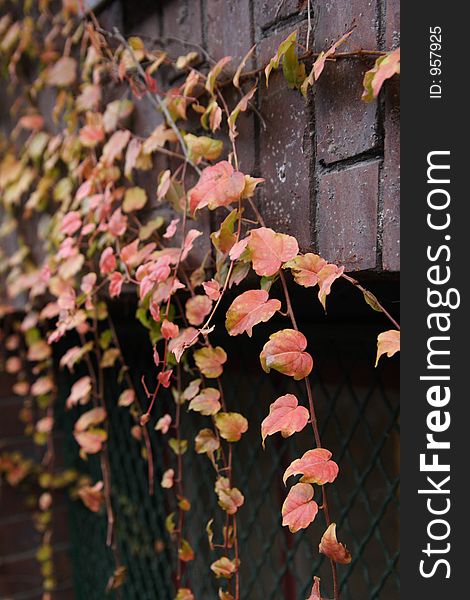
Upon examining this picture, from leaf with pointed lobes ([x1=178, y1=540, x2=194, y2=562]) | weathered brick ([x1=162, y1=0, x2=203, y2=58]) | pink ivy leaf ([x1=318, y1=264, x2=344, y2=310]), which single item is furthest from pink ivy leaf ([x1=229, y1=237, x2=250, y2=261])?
leaf with pointed lobes ([x1=178, y1=540, x2=194, y2=562])

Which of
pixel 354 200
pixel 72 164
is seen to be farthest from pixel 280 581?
pixel 72 164

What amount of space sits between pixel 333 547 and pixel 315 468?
0.41 ft

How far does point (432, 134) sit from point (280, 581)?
127 cm

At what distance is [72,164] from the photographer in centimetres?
188

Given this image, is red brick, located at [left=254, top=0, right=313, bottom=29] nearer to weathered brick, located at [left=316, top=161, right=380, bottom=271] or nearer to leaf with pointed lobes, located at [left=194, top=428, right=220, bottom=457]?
weathered brick, located at [left=316, top=161, right=380, bottom=271]

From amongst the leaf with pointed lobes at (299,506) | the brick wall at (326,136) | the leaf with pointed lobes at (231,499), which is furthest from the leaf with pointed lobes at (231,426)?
the brick wall at (326,136)

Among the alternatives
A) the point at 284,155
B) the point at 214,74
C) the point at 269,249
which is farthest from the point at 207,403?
the point at 214,74

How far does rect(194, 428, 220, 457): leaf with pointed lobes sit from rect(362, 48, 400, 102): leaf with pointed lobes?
73cm

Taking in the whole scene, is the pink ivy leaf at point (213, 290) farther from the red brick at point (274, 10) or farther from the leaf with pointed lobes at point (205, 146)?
the red brick at point (274, 10)

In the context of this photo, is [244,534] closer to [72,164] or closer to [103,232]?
[103,232]

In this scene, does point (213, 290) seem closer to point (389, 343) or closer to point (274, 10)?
point (389, 343)

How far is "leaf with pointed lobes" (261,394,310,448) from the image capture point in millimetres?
1020

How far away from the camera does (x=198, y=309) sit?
1339mm

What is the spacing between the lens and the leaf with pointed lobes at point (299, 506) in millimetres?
1014
